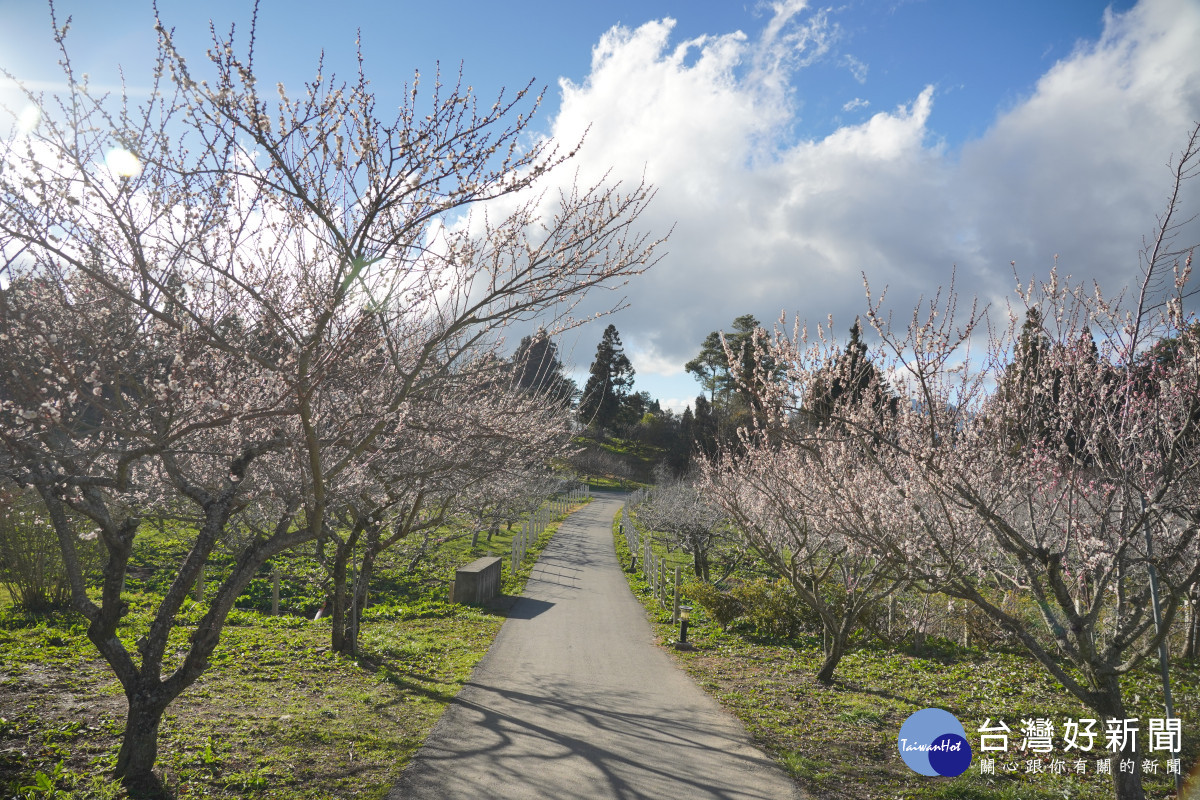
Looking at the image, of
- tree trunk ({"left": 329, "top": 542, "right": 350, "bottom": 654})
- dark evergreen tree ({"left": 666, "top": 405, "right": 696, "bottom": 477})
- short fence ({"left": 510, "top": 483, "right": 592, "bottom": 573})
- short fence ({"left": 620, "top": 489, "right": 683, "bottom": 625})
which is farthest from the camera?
dark evergreen tree ({"left": 666, "top": 405, "right": 696, "bottom": 477})

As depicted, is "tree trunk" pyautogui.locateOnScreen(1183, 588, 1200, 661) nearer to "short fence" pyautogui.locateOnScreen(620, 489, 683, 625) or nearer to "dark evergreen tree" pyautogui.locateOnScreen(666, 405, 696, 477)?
"short fence" pyautogui.locateOnScreen(620, 489, 683, 625)

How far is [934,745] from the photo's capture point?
6.50m

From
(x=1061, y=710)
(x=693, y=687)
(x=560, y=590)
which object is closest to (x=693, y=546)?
(x=560, y=590)

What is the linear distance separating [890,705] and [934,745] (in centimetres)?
160

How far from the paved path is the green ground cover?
0.42 metres

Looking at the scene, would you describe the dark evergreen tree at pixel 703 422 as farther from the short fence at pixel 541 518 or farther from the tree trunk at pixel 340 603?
the tree trunk at pixel 340 603

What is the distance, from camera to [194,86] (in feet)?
12.2

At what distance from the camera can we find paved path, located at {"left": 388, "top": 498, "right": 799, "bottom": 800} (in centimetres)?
532

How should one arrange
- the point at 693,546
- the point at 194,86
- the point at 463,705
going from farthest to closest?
the point at 693,546 < the point at 463,705 < the point at 194,86

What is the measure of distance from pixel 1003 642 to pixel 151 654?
13.0 m

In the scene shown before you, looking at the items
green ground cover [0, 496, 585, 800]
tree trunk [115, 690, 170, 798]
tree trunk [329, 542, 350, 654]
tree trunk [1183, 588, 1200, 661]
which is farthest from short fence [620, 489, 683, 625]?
tree trunk [115, 690, 170, 798]

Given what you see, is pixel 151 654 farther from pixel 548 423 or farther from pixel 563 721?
pixel 548 423

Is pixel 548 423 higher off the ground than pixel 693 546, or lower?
higher

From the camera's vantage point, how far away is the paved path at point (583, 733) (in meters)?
5.32
